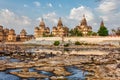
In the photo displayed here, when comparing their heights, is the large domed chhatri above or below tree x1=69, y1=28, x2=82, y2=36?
above

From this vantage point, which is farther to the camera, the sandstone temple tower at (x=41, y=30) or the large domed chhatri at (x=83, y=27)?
the sandstone temple tower at (x=41, y=30)

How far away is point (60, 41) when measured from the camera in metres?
131

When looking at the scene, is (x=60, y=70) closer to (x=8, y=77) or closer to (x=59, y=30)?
(x=8, y=77)

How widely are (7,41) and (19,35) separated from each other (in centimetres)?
1667

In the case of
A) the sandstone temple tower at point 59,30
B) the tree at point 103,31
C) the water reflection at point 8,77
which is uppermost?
the sandstone temple tower at point 59,30

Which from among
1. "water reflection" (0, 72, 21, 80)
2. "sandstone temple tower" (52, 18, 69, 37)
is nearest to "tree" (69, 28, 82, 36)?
"sandstone temple tower" (52, 18, 69, 37)

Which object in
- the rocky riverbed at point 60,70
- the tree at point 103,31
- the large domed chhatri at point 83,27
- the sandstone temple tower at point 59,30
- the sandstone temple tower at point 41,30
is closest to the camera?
the rocky riverbed at point 60,70

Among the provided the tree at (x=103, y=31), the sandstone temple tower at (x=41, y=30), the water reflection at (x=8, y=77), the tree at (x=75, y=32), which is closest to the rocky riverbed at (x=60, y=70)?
the water reflection at (x=8, y=77)

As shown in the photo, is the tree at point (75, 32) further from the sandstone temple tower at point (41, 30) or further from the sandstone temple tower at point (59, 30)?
the sandstone temple tower at point (41, 30)

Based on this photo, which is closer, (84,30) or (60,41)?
(60,41)

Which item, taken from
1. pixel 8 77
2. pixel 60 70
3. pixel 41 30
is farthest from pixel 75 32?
pixel 8 77

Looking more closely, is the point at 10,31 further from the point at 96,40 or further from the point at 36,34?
the point at 96,40

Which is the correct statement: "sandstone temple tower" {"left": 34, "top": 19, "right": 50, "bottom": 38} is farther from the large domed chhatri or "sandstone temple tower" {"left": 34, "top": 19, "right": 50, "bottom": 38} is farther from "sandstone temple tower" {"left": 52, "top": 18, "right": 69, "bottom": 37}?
the large domed chhatri

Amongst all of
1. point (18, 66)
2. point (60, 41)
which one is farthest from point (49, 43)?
point (18, 66)
